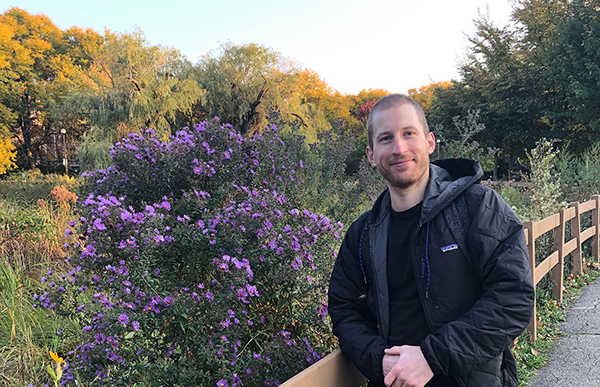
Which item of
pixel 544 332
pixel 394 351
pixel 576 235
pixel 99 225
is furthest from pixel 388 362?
pixel 576 235

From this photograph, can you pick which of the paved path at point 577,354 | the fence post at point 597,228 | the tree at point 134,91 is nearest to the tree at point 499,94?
the tree at point 134,91

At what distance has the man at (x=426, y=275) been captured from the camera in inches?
60.4

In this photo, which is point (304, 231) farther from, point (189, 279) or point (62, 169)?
point (62, 169)

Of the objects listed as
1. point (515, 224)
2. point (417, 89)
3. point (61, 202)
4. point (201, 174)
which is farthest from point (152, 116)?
point (417, 89)

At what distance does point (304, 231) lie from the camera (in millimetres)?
2521

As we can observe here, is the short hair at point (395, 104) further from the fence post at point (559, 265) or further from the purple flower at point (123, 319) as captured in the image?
the fence post at point (559, 265)

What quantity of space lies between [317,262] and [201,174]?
39.4 inches

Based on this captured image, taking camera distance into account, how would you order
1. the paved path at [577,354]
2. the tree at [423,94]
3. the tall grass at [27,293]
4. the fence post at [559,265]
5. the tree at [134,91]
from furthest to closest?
the tree at [423,94], the tree at [134,91], the fence post at [559,265], the tall grass at [27,293], the paved path at [577,354]

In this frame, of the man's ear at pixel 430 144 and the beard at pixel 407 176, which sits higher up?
the man's ear at pixel 430 144

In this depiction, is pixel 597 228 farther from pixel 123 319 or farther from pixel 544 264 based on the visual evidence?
pixel 123 319

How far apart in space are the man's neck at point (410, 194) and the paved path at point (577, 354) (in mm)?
2351

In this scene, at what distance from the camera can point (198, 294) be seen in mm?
2332

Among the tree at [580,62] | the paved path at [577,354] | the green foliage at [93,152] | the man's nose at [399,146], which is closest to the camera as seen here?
the man's nose at [399,146]

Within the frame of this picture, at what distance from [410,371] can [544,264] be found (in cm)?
359
